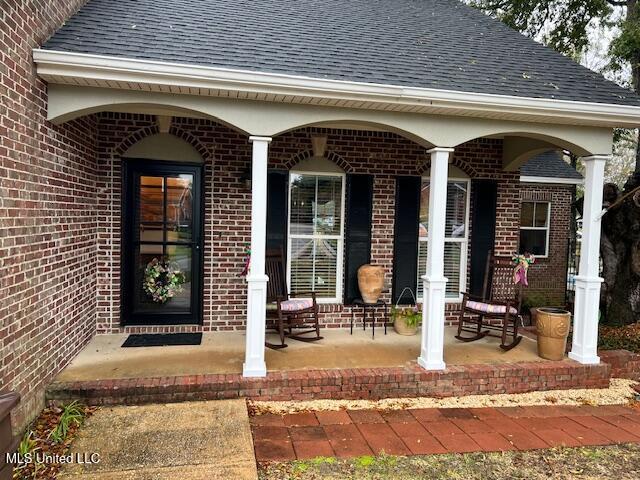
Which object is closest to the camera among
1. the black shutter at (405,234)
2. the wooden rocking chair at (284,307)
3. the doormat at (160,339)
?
the doormat at (160,339)

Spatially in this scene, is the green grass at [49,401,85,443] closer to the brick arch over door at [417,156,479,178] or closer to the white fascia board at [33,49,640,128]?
the white fascia board at [33,49,640,128]

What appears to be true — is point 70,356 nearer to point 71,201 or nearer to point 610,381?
point 71,201

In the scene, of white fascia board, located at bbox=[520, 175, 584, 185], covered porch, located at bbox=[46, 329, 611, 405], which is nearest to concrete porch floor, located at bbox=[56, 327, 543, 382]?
covered porch, located at bbox=[46, 329, 611, 405]

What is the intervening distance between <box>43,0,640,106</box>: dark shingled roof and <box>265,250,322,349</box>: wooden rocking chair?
224 cm

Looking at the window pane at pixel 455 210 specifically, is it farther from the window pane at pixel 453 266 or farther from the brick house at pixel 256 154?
the window pane at pixel 453 266

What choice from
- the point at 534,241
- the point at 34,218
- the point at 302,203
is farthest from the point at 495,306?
the point at 534,241

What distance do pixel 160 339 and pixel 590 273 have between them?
4770mm

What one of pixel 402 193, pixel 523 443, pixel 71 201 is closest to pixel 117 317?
pixel 71 201

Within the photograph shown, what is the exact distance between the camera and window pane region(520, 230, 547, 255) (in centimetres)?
1072

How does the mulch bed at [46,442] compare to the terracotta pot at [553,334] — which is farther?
the terracotta pot at [553,334]

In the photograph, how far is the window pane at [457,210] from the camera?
244 inches

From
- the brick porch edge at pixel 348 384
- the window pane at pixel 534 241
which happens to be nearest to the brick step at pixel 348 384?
the brick porch edge at pixel 348 384

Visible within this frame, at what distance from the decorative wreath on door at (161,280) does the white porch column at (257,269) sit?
172 cm

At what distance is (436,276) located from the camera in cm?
441
